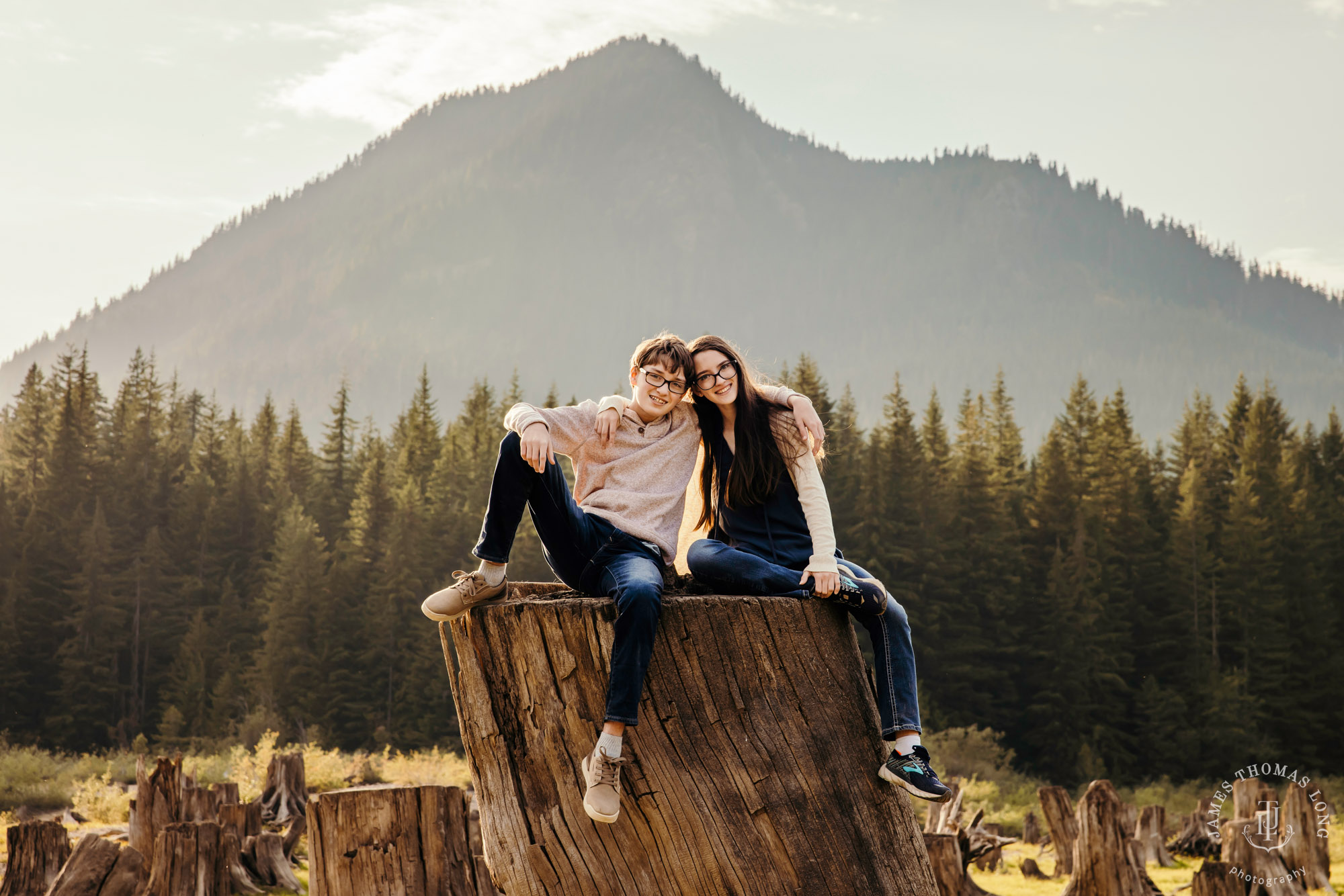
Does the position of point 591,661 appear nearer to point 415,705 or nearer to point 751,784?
point 751,784

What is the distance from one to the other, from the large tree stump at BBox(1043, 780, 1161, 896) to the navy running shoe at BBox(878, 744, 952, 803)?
14.4 feet

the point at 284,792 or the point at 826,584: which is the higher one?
the point at 826,584

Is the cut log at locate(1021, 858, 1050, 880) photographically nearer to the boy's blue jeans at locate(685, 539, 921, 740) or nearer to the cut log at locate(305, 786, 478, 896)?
the boy's blue jeans at locate(685, 539, 921, 740)

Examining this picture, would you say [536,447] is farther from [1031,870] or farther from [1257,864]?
[1031,870]

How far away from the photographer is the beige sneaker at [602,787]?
9.11 ft

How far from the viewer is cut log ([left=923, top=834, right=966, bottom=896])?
5949mm

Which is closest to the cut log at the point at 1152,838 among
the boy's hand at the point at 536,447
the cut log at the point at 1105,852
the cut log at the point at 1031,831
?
the cut log at the point at 1031,831

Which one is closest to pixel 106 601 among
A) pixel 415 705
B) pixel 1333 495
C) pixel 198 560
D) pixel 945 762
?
pixel 198 560

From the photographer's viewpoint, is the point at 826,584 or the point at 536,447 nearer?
the point at 826,584

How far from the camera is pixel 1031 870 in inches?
483

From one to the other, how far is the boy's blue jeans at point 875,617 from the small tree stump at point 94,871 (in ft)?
12.5

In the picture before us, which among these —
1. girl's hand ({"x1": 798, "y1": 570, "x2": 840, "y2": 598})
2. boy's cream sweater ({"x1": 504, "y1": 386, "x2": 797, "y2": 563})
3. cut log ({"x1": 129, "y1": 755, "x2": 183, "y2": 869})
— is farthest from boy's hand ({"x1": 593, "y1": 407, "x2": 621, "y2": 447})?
cut log ({"x1": 129, "y1": 755, "x2": 183, "y2": 869})

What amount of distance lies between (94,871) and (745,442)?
165 inches

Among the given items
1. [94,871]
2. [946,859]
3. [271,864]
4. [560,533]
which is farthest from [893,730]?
[271,864]
